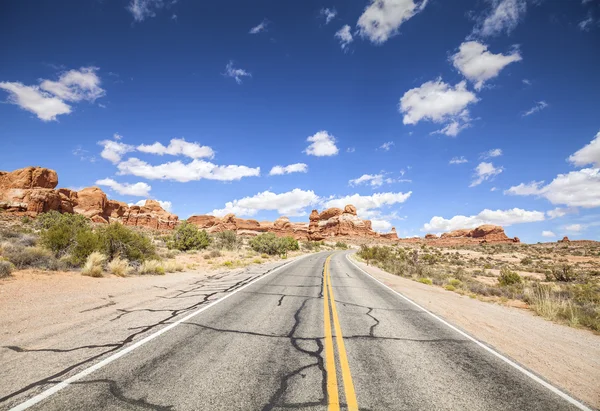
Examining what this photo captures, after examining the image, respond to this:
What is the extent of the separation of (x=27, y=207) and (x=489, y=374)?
86503 millimetres

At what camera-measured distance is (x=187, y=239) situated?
1073 inches

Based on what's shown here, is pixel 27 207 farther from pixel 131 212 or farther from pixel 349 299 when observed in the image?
pixel 349 299

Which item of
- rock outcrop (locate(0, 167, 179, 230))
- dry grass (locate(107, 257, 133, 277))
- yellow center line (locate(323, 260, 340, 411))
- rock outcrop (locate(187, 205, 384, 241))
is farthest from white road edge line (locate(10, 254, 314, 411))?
rock outcrop (locate(187, 205, 384, 241))

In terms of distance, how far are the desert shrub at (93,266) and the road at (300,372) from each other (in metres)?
7.04

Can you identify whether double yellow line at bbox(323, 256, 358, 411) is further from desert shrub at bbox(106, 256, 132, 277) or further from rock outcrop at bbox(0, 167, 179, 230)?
rock outcrop at bbox(0, 167, 179, 230)

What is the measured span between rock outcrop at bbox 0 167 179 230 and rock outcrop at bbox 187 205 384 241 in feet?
71.3

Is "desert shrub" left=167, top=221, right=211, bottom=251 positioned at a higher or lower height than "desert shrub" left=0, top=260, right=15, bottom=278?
higher

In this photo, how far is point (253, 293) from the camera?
33.0ft

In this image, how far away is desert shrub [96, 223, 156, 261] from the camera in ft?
44.4

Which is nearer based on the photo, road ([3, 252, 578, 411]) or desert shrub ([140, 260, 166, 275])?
road ([3, 252, 578, 411])

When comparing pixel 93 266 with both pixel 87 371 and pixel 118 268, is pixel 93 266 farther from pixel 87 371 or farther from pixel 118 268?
pixel 87 371

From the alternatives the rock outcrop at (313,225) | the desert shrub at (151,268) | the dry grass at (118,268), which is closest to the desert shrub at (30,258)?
the dry grass at (118,268)

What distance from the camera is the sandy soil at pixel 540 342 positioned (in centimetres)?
462

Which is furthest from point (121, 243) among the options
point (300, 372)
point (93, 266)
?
point (300, 372)
